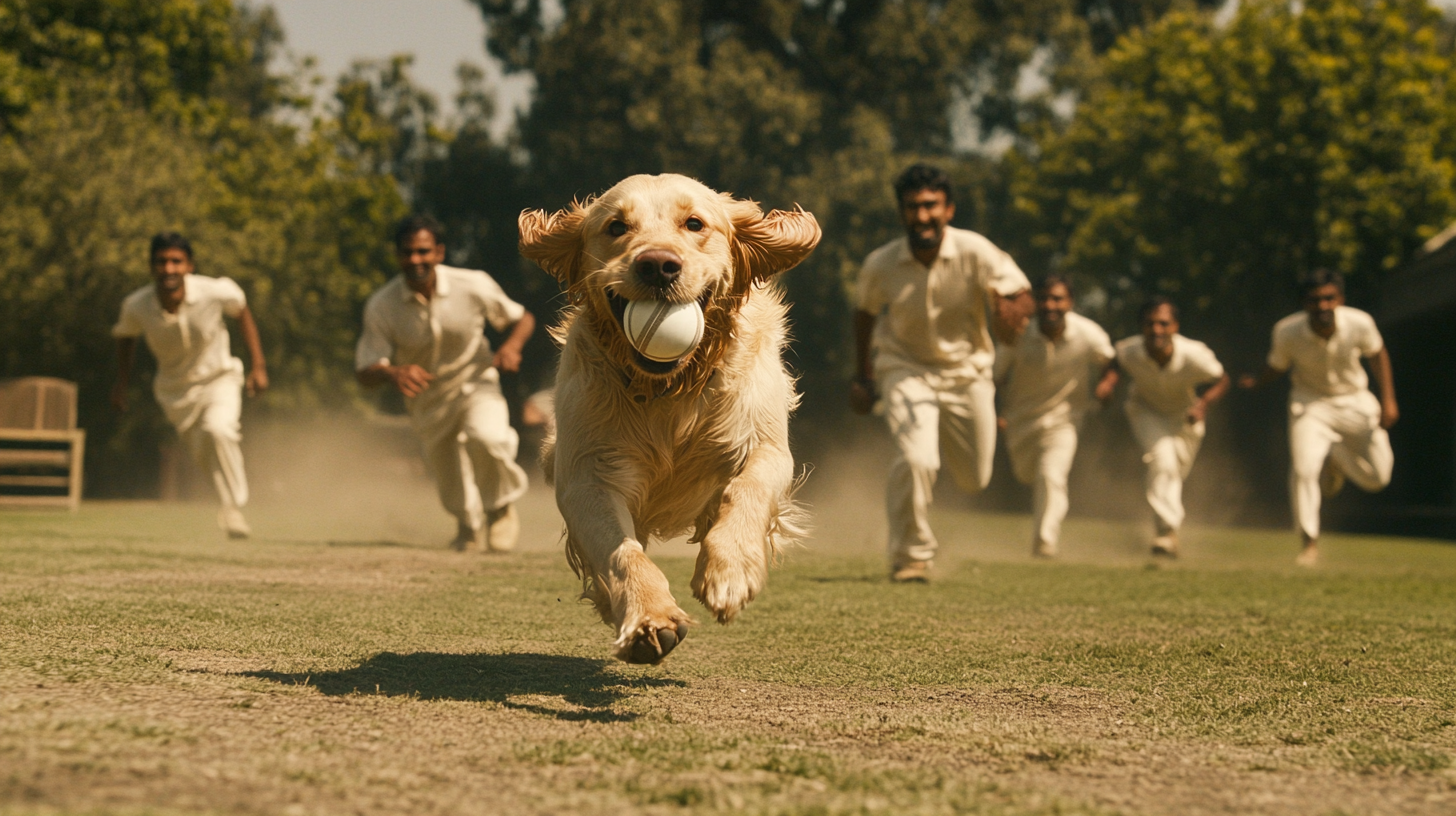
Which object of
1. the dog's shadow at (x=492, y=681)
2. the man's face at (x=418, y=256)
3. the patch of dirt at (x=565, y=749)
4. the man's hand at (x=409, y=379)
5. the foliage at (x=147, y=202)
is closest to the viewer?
the patch of dirt at (x=565, y=749)

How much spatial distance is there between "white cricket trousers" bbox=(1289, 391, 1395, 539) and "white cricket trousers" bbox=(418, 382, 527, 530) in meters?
6.68

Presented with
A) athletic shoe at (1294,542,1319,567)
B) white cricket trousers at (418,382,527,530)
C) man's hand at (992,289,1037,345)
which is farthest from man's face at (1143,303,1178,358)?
white cricket trousers at (418,382,527,530)

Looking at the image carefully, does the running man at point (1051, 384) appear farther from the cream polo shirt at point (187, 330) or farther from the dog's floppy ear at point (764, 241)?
the dog's floppy ear at point (764, 241)

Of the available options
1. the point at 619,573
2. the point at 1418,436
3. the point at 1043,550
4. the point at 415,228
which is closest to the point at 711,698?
the point at 619,573

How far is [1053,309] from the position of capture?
40.9 ft

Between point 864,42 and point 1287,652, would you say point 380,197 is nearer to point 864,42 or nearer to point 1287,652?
point 864,42

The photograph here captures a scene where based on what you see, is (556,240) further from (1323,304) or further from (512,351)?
(1323,304)

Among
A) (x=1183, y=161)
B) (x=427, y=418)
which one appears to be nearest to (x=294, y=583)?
(x=427, y=418)

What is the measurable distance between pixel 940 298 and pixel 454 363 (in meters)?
3.89

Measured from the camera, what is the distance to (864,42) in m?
37.2

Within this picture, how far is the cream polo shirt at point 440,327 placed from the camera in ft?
35.5

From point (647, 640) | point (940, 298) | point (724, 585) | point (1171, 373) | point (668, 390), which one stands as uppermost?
point (940, 298)

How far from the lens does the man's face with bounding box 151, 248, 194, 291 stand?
37.9 ft

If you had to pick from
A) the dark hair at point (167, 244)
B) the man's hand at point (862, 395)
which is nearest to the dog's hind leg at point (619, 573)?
the man's hand at point (862, 395)
